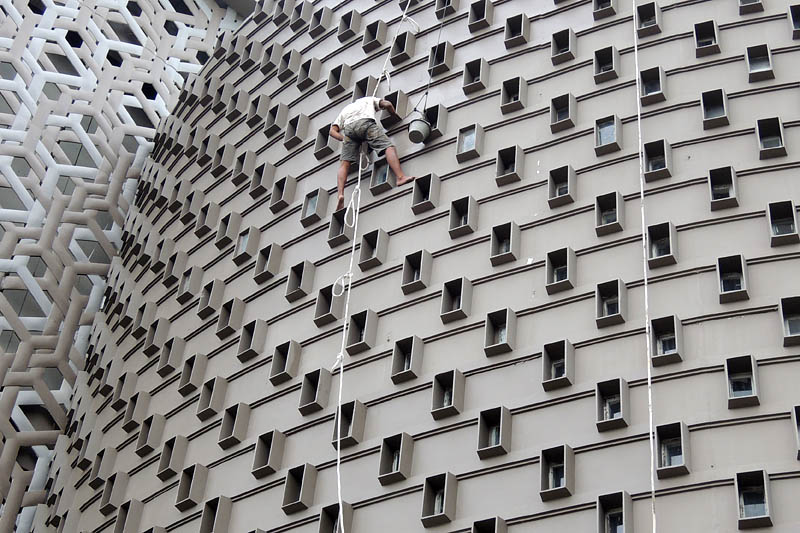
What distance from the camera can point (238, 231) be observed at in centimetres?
1831

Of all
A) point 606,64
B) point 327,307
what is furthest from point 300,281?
point 606,64

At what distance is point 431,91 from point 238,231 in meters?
3.21

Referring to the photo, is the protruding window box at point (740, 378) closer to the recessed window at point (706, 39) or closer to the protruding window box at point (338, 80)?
the recessed window at point (706, 39)

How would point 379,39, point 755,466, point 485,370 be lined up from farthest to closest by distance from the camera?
1. point 379,39
2. point 485,370
3. point 755,466

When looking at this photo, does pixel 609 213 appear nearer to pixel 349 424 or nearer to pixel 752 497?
pixel 349 424

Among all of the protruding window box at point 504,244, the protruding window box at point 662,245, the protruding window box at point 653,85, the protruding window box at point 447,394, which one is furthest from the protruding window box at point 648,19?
the protruding window box at point 447,394

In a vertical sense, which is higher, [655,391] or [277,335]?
[277,335]

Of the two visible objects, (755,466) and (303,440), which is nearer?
(755,466)

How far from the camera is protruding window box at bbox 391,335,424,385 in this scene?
14.3 metres

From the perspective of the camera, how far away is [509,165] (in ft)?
51.9

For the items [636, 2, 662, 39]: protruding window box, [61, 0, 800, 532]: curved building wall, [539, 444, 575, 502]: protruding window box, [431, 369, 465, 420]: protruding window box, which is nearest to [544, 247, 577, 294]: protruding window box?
[61, 0, 800, 532]: curved building wall

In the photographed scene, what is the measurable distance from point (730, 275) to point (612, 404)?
1752 millimetres

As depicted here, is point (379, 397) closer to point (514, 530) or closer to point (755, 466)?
point (514, 530)

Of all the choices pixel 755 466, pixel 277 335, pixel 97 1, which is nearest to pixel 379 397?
pixel 277 335
